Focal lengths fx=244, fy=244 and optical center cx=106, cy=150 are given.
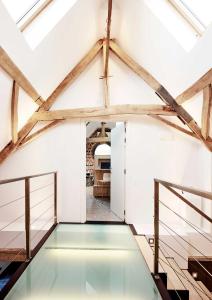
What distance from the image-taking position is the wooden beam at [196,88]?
123 inches

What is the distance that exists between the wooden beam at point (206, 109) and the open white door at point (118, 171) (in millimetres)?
1700

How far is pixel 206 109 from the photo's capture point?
11.6 ft

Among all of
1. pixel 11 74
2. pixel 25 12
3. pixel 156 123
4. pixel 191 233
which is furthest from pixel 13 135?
pixel 191 233

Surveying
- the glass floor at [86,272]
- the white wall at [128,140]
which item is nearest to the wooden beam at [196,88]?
the white wall at [128,140]

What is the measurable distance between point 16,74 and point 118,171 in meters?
2.96

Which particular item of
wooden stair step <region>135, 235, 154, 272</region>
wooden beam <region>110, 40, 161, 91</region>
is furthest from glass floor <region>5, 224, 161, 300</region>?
wooden beam <region>110, 40, 161, 91</region>

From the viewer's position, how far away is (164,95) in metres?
4.15

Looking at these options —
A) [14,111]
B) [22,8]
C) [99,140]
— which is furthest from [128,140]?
[99,140]

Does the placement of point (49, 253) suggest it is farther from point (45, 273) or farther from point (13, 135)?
point (13, 135)

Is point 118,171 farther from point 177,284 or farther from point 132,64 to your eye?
point 177,284

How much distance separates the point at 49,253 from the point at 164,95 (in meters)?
2.99

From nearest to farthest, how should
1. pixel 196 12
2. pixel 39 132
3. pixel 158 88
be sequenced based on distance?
pixel 196 12 → pixel 158 88 → pixel 39 132

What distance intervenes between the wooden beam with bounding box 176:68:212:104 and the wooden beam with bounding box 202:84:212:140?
8cm

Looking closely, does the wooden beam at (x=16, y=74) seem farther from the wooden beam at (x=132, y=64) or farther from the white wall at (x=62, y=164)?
the wooden beam at (x=132, y=64)
